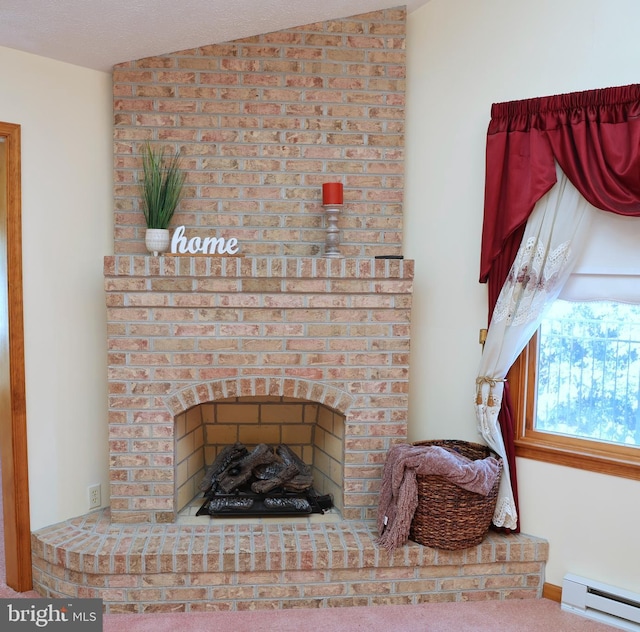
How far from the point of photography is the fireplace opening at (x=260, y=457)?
2924mm

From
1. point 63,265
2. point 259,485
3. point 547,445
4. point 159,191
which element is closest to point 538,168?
point 547,445

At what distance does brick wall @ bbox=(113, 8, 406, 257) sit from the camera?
2.85 m

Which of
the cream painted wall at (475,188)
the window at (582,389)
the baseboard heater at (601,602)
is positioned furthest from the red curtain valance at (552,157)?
the baseboard heater at (601,602)

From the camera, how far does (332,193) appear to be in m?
2.78

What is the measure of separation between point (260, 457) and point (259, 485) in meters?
0.14

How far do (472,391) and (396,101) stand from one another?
1480 mm

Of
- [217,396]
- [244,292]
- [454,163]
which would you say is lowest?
[217,396]

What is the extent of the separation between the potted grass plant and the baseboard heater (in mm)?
2398

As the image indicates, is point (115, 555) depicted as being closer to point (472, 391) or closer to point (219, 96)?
point (472, 391)

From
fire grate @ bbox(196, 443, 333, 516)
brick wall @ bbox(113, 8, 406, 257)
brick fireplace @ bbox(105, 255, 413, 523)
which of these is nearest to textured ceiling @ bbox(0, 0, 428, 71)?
brick wall @ bbox(113, 8, 406, 257)

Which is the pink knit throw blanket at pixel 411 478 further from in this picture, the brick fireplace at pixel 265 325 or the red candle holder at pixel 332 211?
the red candle holder at pixel 332 211

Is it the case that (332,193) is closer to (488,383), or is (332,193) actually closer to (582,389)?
(488,383)

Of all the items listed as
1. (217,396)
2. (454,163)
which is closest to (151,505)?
(217,396)

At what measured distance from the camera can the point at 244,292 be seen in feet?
8.92
